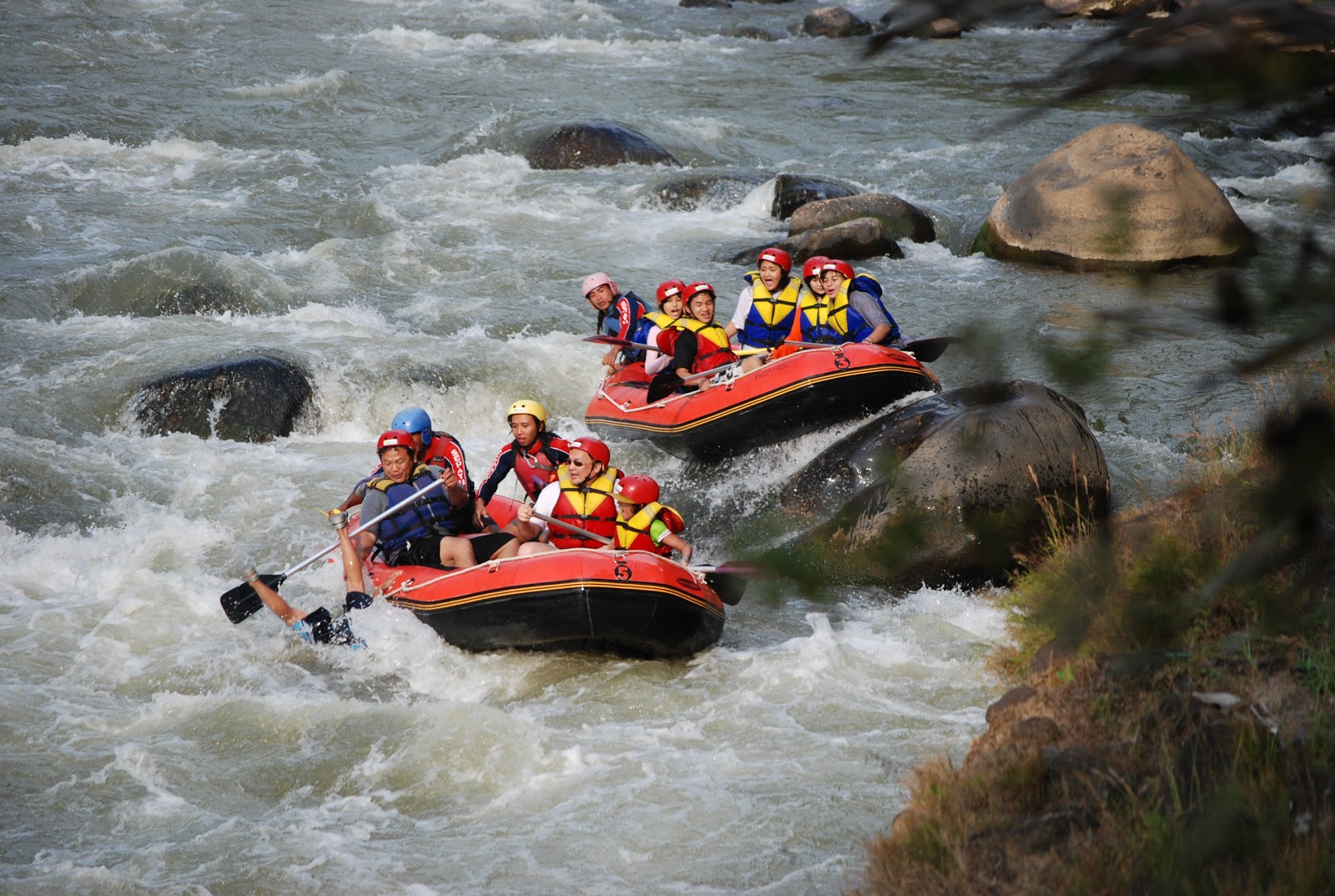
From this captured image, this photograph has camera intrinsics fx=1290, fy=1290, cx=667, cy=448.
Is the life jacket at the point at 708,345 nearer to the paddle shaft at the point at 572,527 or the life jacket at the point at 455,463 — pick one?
the life jacket at the point at 455,463

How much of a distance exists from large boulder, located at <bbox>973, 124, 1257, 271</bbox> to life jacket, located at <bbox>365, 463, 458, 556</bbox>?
665 centimetres

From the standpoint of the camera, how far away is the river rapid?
518 centimetres

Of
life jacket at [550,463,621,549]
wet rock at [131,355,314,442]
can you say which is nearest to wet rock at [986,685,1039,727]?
life jacket at [550,463,621,549]

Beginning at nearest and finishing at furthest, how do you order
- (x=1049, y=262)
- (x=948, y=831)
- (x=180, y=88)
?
(x=948, y=831), (x=1049, y=262), (x=180, y=88)

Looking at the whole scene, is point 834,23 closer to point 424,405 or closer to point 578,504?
point 424,405

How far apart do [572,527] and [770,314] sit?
298 cm

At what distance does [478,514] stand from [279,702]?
1708 mm

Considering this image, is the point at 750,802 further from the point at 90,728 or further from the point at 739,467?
the point at 739,467

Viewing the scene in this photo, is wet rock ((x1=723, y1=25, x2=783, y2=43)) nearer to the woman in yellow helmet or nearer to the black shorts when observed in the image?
the woman in yellow helmet

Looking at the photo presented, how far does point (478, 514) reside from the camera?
7.56 meters

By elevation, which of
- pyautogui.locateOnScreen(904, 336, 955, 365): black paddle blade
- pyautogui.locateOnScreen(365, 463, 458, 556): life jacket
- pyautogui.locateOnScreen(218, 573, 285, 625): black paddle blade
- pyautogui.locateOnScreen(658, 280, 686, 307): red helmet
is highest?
pyautogui.locateOnScreen(658, 280, 686, 307): red helmet

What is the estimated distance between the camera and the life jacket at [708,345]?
9.16 meters

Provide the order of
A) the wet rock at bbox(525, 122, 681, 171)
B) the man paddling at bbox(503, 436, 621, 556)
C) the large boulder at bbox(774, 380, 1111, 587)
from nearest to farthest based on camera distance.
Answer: the man paddling at bbox(503, 436, 621, 556)
the large boulder at bbox(774, 380, 1111, 587)
the wet rock at bbox(525, 122, 681, 171)

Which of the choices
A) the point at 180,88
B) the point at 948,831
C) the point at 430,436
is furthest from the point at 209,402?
the point at 180,88
